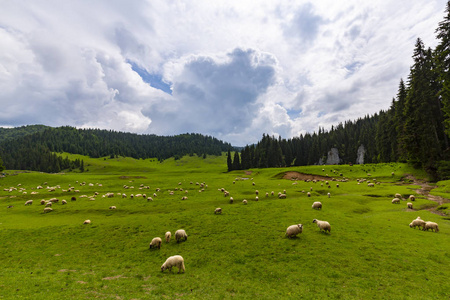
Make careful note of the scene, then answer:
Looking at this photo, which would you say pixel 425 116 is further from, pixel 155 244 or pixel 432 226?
pixel 155 244

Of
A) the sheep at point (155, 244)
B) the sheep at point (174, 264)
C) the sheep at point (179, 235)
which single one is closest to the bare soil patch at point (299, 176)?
the sheep at point (179, 235)

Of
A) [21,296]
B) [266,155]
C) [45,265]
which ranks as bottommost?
[45,265]

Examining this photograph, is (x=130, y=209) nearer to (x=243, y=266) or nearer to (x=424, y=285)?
(x=243, y=266)

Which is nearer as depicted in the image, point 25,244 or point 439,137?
point 25,244

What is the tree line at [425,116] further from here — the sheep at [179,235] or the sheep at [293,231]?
the sheep at [179,235]

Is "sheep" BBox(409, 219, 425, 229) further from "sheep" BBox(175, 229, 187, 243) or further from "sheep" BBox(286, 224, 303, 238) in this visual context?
"sheep" BBox(175, 229, 187, 243)

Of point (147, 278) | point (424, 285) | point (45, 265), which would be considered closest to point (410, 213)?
point (424, 285)

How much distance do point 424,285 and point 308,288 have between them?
683cm

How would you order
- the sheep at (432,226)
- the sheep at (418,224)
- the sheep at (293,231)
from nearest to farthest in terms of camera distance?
the sheep at (293,231)
the sheep at (432,226)
the sheep at (418,224)

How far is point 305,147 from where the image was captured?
172625mm

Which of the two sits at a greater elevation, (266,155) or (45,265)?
(266,155)

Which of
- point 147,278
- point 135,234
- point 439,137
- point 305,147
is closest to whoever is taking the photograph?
point 147,278

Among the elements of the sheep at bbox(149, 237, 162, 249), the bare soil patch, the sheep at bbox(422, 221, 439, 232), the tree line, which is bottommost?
the sheep at bbox(149, 237, 162, 249)

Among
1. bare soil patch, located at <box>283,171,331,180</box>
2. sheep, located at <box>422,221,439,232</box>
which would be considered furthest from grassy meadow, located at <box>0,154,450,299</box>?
bare soil patch, located at <box>283,171,331,180</box>
